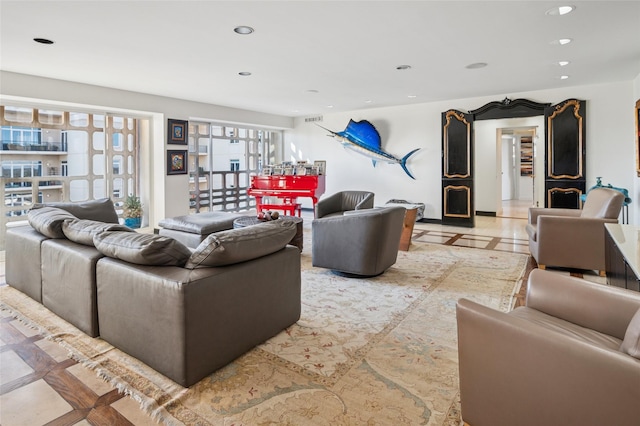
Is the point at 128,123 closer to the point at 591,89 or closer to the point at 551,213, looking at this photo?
the point at 551,213

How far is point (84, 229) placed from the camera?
262cm

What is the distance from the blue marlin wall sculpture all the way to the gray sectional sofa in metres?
6.12

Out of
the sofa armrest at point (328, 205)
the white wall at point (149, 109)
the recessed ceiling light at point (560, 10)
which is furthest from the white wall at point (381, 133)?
the recessed ceiling light at point (560, 10)

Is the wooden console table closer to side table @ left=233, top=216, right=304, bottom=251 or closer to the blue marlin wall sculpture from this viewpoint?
side table @ left=233, top=216, right=304, bottom=251

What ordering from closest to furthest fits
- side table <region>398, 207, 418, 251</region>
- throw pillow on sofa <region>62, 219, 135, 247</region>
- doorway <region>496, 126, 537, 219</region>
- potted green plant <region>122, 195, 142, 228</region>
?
throw pillow on sofa <region>62, 219, 135, 247</region>
side table <region>398, 207, 418, 251</region>
potted green plant <region>122, 195, 142, 228</region>
doorway <region>496, 126, 537, 219</region>

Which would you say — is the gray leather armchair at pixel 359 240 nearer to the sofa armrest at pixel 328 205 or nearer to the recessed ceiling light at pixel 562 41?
the sofa armrest at pixel 328 205

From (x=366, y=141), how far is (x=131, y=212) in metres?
4.96

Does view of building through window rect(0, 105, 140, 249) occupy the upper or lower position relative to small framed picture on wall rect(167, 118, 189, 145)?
lower

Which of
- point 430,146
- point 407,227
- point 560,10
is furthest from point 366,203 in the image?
point 430,146

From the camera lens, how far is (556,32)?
3697mm

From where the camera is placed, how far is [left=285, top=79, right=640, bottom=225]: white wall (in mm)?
6219

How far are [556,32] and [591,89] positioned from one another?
345 centimetres

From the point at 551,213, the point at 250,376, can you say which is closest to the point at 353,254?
the point at 250,376

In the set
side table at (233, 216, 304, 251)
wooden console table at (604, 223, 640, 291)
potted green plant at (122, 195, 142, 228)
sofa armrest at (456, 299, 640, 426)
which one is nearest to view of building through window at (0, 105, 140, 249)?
potted green plant at (122, 195, 142, 228)
